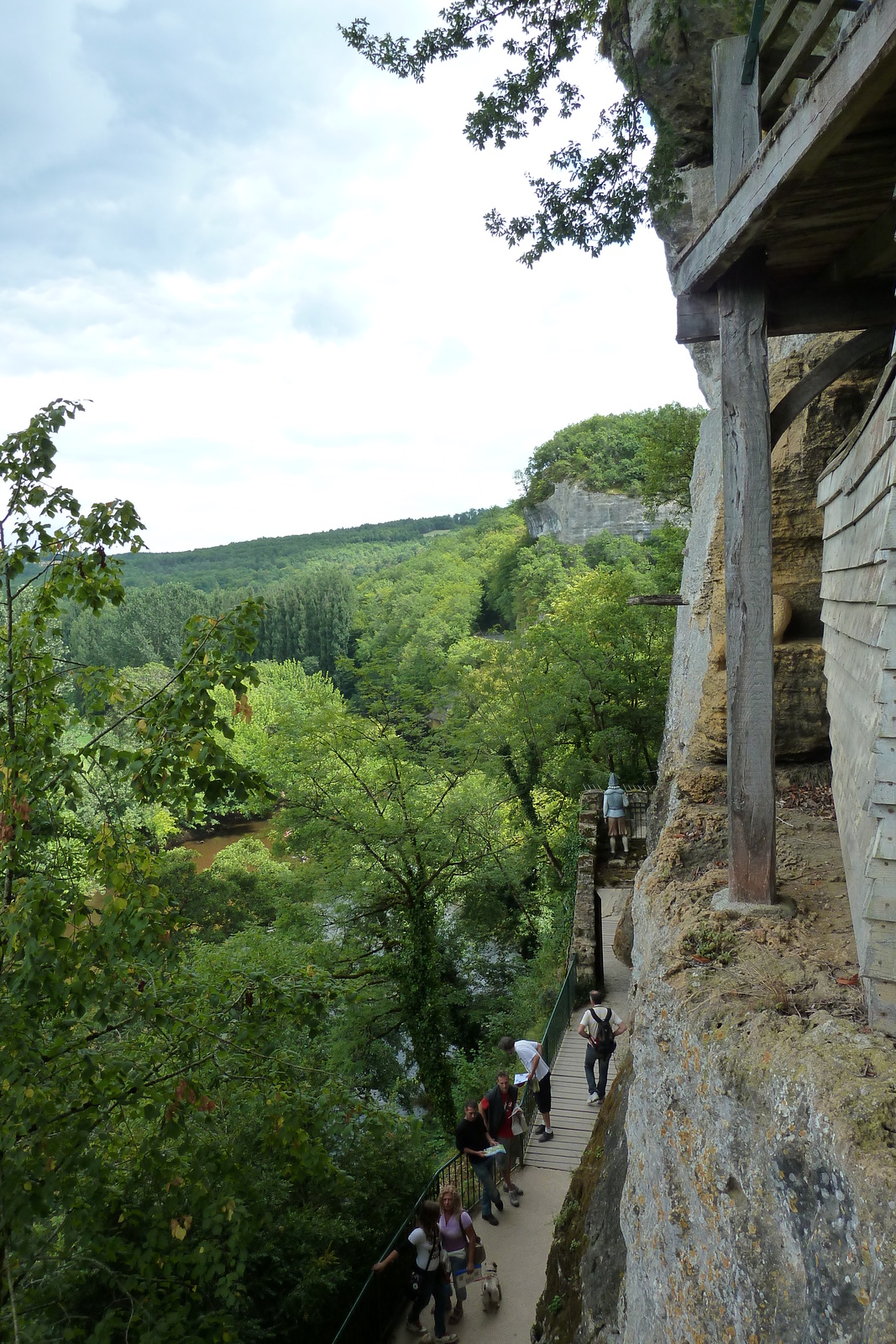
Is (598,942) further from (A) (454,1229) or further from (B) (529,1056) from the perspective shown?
(A) (454,1229)

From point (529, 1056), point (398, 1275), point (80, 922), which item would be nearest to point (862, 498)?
point (80, 922)

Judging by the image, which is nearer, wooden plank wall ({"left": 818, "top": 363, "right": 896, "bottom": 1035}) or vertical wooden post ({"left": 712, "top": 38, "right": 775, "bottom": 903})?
wooden plank wall ({"left": 818, "top": 363, "right": 896, "bottom": 1035})

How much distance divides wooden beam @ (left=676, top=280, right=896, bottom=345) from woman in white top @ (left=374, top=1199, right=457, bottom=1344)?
686 centimetres

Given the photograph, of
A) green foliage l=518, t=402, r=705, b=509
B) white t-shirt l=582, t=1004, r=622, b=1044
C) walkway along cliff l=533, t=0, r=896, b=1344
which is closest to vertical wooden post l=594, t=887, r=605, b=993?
white t-shirt l=582, t=1004, r=622, b=1044

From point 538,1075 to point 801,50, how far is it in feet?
28.7

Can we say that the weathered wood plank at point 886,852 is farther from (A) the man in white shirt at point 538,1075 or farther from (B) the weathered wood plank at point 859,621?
(A) the man in white shirt at point 538,1075

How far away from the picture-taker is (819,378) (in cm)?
462

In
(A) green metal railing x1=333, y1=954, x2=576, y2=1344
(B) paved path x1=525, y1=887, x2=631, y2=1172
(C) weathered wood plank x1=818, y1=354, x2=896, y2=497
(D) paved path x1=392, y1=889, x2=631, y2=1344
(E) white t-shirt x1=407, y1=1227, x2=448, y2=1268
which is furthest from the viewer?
(B) paved path x1=525, y1=887, x2=631, y2=1172

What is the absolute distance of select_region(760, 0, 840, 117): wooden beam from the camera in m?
3.73

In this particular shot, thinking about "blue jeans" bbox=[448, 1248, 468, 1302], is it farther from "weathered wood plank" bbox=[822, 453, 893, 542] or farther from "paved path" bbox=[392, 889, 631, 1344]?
"weathered wood plank" bbox=[822, 453, 893, 542]

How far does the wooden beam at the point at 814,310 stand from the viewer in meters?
4.90

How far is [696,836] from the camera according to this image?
5.59 meters

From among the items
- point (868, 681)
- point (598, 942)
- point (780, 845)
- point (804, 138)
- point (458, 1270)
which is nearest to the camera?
point (868, 681)

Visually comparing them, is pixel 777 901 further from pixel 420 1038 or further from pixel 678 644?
pixel 420 1038
